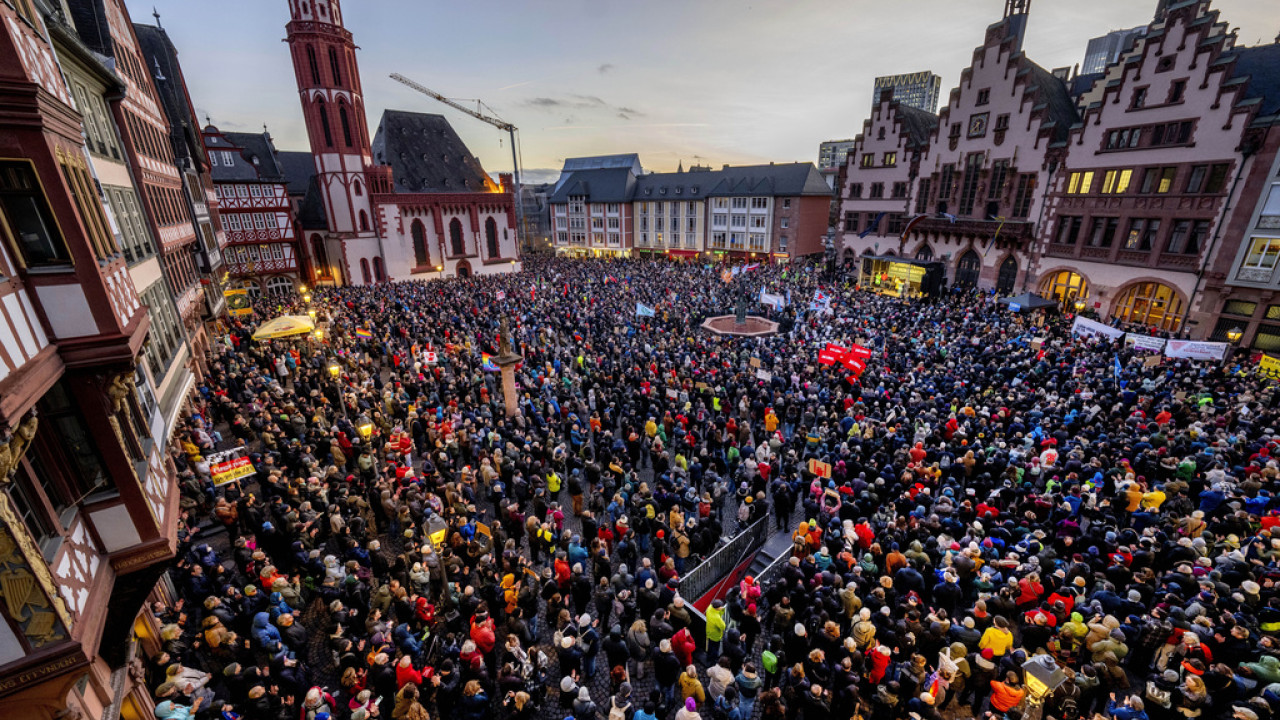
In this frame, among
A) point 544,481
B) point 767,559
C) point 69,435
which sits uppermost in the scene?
point 69,435

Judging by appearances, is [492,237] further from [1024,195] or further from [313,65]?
[1024,195]

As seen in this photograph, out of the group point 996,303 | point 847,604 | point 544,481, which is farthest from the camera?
point 996,303

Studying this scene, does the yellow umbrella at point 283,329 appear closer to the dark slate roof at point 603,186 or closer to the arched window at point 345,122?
the arched window at point 345,122

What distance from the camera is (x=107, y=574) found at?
646 centimetres

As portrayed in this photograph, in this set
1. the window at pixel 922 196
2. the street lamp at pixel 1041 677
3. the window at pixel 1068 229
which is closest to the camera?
the street lamp at pixel 1041 677

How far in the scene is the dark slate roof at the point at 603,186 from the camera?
70562 millimetres

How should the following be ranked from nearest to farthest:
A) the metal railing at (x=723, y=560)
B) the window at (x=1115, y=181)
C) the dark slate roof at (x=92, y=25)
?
1. the metal railing at (x=723, y=560)
2. the dark slate roof at (x=92, y=25)
3. the window at (x=1115, y=181)

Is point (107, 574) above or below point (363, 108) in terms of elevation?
below

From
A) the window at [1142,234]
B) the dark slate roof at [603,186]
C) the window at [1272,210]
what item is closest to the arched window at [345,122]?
the dark slate roof at [603,186]

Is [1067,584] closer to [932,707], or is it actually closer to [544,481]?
[932,707]

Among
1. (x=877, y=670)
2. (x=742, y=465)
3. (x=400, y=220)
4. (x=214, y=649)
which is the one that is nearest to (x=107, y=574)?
(x=214, y=649)

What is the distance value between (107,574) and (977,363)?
24704 mm

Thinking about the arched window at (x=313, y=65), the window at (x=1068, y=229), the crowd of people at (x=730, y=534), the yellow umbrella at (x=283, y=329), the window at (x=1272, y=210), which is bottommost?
the crowd of people at (x=730, y=534)

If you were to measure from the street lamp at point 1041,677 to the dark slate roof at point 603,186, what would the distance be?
2701 inches
